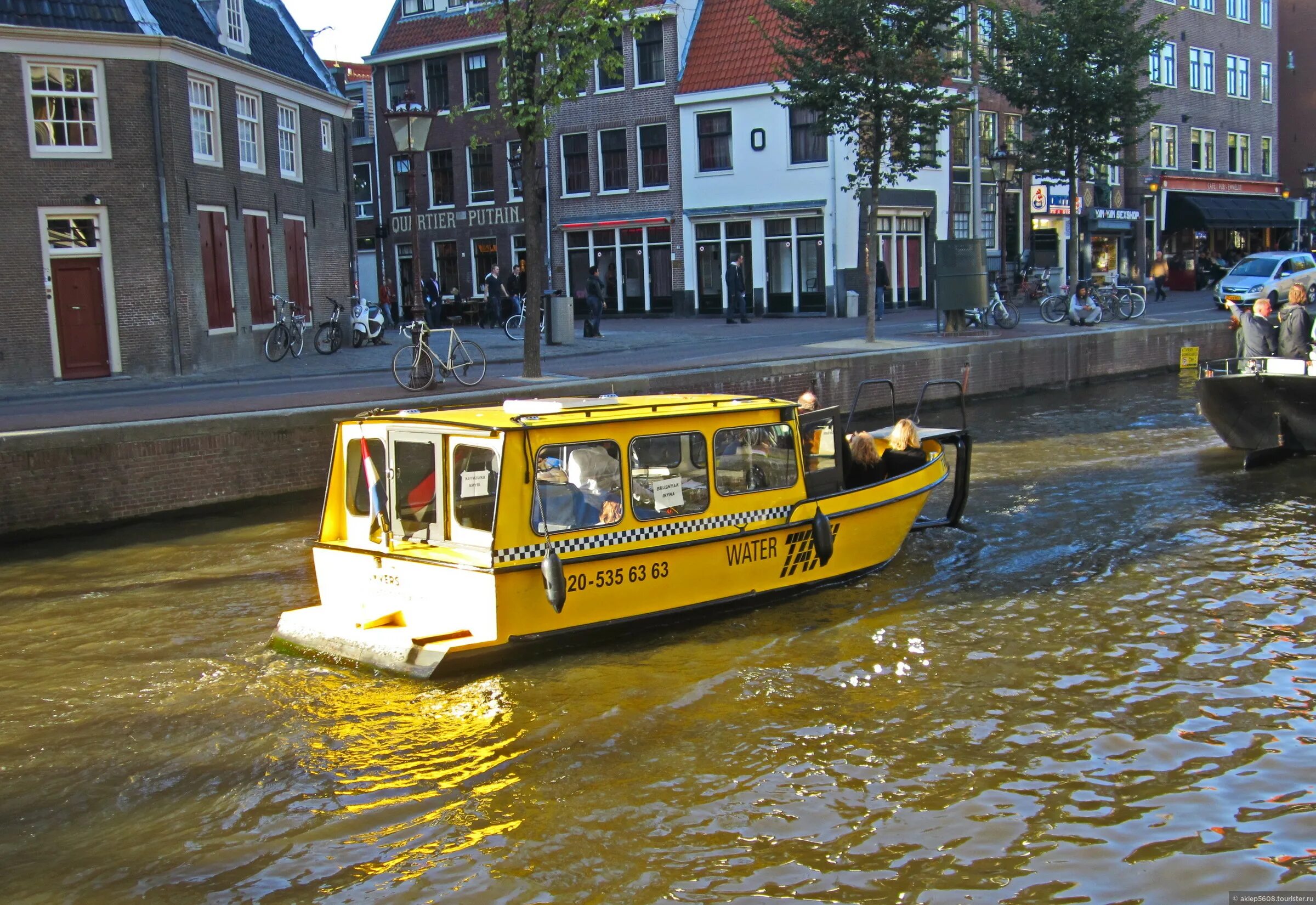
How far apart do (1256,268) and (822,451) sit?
94.5 feet

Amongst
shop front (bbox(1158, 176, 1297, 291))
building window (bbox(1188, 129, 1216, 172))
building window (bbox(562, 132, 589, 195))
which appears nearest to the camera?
building window (bbox(562, 132, 589, 195))

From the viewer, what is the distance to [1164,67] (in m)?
50.5

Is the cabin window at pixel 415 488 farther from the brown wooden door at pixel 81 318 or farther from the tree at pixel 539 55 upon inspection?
the brown wooden door at pixel 81 318

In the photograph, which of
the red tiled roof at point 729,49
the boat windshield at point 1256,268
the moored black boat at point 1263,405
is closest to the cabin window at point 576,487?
the moored black boat at point 1263,405

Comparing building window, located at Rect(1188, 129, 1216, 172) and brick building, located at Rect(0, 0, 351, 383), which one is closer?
brick building, located at Rect(0, 0, 351, 383)

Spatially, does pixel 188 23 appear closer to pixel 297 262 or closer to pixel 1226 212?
pixel 297 262

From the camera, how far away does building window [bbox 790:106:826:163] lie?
3566cm

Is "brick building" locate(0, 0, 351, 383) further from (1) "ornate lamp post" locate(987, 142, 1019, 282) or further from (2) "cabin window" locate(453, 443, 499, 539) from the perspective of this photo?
(1) "ornate lamp post" locate(987, 142, 1019, 282)

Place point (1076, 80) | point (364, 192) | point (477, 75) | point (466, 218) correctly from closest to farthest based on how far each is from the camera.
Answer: point (1076, 80)
point (477, 75)
point (466, 218)
point (364, 192)

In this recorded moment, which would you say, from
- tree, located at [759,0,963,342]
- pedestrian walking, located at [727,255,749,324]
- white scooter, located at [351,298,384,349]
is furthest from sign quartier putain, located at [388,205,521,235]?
tree, located at [759,0,963,342]

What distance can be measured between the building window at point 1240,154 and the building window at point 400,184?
114 ft

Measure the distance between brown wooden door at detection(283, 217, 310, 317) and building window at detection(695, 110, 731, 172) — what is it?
13039 millimetres

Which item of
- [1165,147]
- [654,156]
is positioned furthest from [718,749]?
[1165,147]

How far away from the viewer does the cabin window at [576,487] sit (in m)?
9.47
